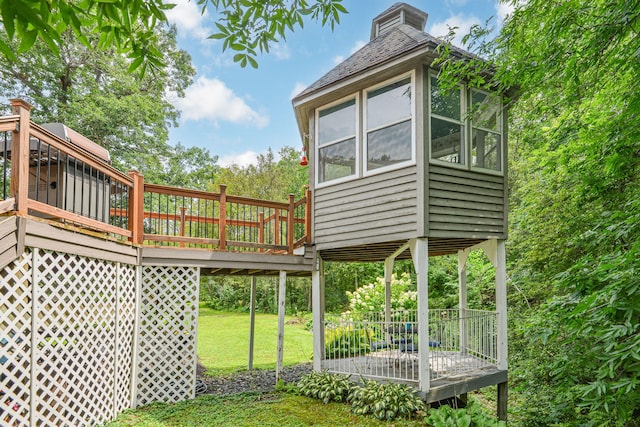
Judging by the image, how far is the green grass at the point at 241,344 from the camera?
9.87m

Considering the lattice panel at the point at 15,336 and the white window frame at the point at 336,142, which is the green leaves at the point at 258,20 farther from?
the white window frame at the point at 336,142

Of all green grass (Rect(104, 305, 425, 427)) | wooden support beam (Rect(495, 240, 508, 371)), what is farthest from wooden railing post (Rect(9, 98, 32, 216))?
wooden support beam (Rect(495, 240, 508, 371))

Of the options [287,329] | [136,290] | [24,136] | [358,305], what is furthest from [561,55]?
[287,329]

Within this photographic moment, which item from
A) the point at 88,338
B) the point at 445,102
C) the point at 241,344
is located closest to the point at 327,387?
the point at 88,338

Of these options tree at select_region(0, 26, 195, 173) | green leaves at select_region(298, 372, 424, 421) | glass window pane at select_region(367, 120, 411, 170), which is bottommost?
green leaves at select_region(298, 372, 424, 421)

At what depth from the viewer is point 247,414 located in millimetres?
5547

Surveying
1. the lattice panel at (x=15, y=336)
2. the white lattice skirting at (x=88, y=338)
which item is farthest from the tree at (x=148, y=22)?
the white lattice skirting at (x=88, y=338)

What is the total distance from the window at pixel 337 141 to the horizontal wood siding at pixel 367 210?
0.30 meters

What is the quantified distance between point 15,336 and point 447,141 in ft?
20.6

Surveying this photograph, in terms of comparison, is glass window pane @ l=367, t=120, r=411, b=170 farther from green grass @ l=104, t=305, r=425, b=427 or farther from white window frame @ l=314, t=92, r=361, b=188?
green grass @ l=104, t=305, r=425, b=427

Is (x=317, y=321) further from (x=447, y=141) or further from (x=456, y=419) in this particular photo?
(x=447, y=141)

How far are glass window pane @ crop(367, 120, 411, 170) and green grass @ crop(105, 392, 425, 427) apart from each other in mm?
3991

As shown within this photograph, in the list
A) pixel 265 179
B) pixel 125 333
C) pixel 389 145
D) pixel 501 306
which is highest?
pixel 265 179

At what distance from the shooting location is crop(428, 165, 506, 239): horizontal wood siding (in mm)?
6020
